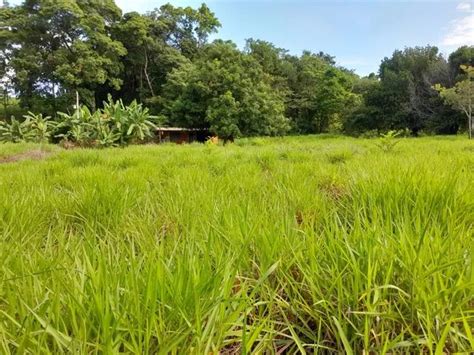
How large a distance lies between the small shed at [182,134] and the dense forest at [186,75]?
0.79 m

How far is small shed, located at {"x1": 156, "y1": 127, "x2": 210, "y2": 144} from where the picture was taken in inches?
941

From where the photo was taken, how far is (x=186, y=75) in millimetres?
25250

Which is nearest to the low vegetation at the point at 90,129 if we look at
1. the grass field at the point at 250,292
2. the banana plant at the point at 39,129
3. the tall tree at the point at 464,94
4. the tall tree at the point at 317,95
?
the banana plant at the point at 39,129

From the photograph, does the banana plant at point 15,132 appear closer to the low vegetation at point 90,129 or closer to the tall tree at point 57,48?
the low vegetation at point 90,129

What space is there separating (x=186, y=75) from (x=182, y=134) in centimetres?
472

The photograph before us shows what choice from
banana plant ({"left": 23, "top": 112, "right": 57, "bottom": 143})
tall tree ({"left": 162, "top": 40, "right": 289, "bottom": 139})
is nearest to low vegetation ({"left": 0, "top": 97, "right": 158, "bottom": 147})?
banana plant ({"left": 23, "top": 112, "right": 57, "bottom": 143})

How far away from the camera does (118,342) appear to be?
0.69m

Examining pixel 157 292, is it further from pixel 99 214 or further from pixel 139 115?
pixel 139 115

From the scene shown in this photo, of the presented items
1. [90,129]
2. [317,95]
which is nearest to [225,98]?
[90,129]

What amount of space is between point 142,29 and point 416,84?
24433 mm

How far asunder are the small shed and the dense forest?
2.59 feet

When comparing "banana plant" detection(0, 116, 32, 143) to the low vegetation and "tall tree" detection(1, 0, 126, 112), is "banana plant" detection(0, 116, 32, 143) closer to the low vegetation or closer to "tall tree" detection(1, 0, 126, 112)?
the low vegetation

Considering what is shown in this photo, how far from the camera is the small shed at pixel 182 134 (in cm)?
2389

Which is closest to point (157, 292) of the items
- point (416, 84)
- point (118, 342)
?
point (118, 342)
